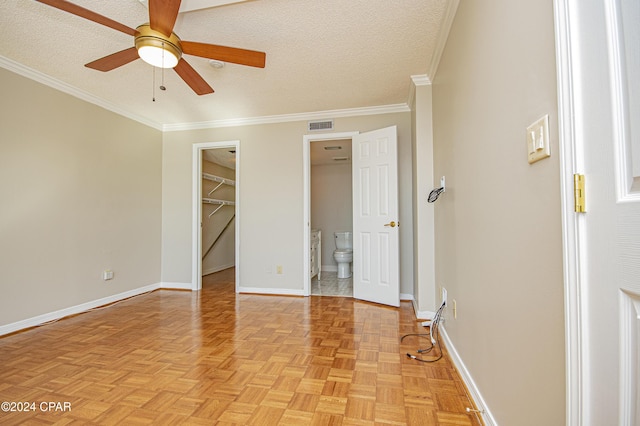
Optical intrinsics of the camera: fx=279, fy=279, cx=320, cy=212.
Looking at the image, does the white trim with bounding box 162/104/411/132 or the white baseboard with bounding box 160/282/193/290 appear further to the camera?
the white baseboard with bounding box 160/282/193/290

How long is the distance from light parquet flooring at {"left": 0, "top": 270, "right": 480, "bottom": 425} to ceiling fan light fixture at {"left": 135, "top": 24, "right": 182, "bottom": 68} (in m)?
2.03

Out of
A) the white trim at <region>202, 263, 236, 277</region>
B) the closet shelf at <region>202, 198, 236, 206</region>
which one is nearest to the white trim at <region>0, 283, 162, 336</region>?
the white trim at <region>202, 263, 236, 277</region>

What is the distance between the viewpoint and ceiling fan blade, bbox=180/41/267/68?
5.80ft

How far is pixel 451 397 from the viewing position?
1.52 metres

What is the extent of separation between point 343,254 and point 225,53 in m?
3.47

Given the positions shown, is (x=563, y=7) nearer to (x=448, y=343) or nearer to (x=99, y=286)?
(x=448, y=343)

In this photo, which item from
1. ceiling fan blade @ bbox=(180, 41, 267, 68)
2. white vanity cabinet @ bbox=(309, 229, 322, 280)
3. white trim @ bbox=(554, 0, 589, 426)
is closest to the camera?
white trim @ bbox=(554, 0, 589, 426)

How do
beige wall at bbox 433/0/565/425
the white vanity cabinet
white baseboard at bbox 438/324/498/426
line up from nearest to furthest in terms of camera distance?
A: beige wall at bbox 433/0/565/425 < white baseboard at bbox 438/324/498/426 < the white vanity cabinet

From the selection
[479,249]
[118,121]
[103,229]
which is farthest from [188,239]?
[479,249]

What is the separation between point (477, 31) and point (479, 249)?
3.54 feet

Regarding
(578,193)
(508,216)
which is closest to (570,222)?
(578,193)

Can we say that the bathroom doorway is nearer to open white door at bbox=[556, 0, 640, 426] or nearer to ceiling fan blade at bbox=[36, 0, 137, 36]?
ceiling fan blade at bbox=[36, 0, 137, 36]

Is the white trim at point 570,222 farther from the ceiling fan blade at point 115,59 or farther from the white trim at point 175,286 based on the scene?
the white trim at point 175,286

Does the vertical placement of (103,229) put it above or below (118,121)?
below
